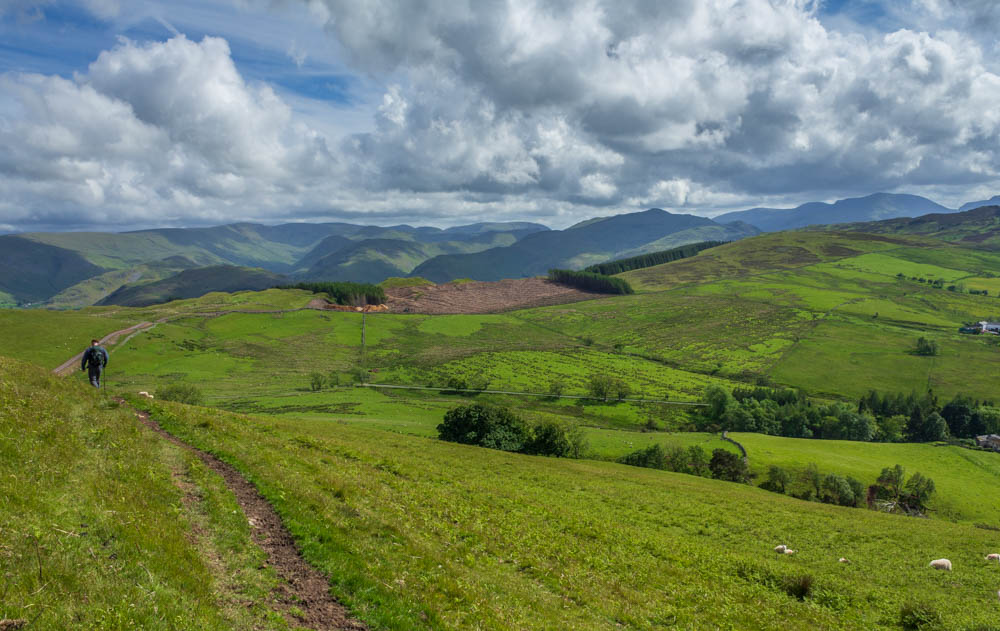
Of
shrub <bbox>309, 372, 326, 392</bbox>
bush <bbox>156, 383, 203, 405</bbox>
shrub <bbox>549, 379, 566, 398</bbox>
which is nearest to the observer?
bush <bbox>156, 383, 203, 405</bbox>

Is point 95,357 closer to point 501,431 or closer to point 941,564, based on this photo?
point 501,431

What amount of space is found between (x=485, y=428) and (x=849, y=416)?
400 ft

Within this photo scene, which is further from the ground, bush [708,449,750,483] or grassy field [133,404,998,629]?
grassy field [133,404,998,629]

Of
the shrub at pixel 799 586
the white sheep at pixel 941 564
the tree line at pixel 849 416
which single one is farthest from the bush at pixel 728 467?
the shrub at pixel 799 586

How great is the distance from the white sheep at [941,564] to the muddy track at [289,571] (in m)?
37.1

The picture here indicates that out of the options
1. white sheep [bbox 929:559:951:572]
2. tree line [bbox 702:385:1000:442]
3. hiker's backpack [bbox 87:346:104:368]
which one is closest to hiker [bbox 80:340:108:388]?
hiker's backpack [bbox 87:346:104:368]

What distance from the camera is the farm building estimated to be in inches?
4855

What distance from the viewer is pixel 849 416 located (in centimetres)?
13275

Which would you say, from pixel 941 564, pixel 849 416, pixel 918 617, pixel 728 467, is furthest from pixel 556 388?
pixel 918 617

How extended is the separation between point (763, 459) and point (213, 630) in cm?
9732

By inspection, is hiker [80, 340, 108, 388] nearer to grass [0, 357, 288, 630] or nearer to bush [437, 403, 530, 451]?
grass [0, 357, 288, 630]

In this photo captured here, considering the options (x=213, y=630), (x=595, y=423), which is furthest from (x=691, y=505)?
(x=595, y=423)

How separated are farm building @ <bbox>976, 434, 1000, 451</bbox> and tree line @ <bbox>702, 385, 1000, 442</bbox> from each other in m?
6.51

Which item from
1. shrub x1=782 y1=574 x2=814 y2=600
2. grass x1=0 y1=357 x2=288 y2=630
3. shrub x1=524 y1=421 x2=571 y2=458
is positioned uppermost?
grass x1=0 y1=357 x2=288 y2=630
